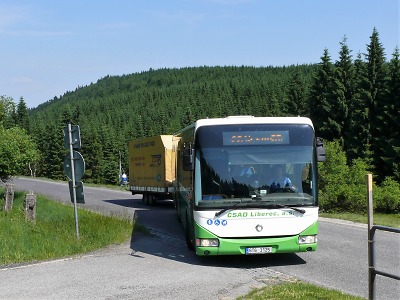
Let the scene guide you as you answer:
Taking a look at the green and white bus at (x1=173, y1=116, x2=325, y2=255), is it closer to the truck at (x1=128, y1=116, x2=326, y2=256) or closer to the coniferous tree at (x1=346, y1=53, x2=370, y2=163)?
the truck at (x1=128, y1=116, x2=326, y2=256)

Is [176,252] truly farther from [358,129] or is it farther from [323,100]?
[323,100]

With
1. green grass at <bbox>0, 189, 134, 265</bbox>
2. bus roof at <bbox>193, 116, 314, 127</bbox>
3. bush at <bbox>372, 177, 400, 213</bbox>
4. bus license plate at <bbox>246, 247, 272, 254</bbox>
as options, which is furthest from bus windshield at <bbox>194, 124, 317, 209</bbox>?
bush at <bbox>372, 177, 400, 213</bbox>

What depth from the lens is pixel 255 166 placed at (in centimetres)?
1031

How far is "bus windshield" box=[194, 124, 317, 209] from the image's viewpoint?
10219 millimetres

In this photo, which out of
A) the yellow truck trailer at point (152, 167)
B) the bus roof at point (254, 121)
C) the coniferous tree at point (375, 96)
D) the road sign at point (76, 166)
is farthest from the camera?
the coniferous tree at point (375, 96)

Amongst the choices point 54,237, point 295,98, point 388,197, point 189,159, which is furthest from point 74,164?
point 295,98

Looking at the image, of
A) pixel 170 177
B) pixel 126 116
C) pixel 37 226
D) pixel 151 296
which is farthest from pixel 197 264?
pixel 126 116

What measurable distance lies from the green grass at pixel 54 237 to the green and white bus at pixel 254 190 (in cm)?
359

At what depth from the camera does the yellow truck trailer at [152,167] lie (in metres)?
24.0

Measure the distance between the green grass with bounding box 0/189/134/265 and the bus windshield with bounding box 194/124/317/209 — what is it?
12.8ft

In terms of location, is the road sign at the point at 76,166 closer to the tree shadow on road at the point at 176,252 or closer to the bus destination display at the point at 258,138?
the tree shadow on road at the point at 176,252

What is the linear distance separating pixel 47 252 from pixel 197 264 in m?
3.59

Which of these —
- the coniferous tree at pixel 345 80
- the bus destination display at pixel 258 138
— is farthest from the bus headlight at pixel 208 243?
the coniferous tree at pixel 345 80

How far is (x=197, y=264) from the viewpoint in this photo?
10.7m
